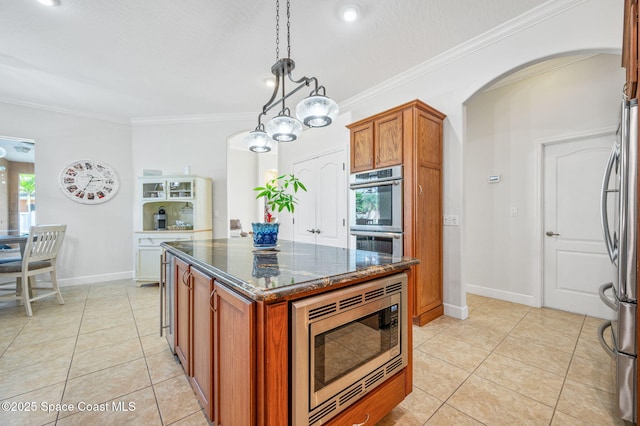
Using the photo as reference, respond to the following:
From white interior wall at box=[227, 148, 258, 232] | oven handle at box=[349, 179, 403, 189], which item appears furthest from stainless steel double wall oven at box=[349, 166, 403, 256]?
white interior wall at box=[227, 148, 258, 232]

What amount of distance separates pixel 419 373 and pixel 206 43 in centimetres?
353

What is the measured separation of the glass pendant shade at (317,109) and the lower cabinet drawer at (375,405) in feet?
5.50

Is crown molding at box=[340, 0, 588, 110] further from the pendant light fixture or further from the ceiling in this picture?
the pendant light fixture

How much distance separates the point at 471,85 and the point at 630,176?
1868mm

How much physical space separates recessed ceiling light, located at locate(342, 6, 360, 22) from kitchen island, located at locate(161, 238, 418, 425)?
2044 mm

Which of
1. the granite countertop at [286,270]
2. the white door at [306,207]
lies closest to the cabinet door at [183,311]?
the granite countertop at [286,270]

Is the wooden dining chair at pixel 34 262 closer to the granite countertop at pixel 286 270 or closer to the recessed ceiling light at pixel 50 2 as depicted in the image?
the recessed ceiling light at pixel 50 2

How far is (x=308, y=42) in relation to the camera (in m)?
2.75

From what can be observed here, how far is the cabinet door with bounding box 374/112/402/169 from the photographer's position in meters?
2.82

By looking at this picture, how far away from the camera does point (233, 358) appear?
1091 mm

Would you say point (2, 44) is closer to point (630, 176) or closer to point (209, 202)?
point (209, 202)

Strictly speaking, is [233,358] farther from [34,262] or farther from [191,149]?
[191,149]

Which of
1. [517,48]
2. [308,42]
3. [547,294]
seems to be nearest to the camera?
[517,48]

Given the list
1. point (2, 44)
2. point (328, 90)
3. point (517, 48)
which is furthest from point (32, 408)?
point (517, 48)
